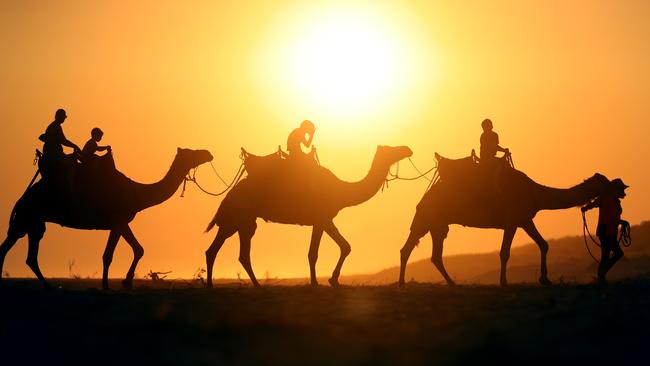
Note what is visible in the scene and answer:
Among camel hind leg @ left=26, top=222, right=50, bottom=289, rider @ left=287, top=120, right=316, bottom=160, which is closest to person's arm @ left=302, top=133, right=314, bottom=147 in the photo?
rider @ left=287, top=120, right=316, bottom=160

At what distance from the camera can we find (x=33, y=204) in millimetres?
22016

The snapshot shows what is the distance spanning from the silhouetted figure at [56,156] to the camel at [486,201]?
6.88 metres

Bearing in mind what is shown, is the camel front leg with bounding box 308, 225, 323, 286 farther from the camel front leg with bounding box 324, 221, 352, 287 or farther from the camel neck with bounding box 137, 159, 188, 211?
the camel neck with bounding box 137, 159, 188, 211

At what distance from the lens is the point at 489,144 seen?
79.3 feet

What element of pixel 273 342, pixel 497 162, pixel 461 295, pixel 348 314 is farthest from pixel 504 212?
pixel 273 342

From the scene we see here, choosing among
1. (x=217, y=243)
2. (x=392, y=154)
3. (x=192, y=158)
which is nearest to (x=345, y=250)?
(x=392, y=154)

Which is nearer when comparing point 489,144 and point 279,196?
point 279,196

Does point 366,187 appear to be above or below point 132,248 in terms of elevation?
above

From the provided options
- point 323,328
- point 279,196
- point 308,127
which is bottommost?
point 323,328

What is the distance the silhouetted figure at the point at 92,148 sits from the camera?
22.4 metres

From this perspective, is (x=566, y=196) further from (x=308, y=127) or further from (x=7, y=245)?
(x=7, y=245)

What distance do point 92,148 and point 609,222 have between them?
10415 millimetres

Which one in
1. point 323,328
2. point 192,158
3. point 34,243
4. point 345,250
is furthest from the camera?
point 192,158

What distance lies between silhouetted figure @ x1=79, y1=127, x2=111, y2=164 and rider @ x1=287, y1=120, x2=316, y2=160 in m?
3.60
